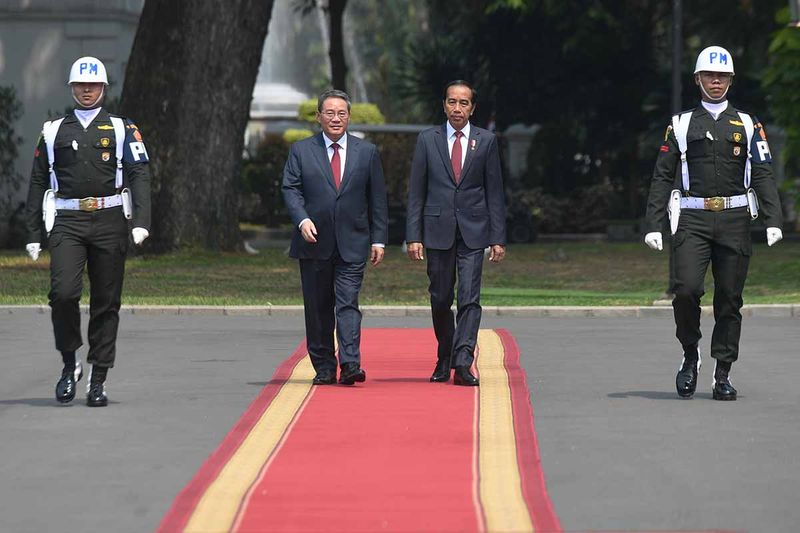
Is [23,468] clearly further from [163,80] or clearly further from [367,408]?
[163,80]

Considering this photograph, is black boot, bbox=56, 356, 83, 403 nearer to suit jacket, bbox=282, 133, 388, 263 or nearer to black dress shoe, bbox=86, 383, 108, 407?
black dress shoe, bbox=86, 383, 108, 407

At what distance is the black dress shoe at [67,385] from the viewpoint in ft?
39.0

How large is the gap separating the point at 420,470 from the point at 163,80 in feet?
73.4

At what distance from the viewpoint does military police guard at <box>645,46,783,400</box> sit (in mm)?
11859

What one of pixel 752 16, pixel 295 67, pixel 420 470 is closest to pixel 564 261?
pixel 752 16

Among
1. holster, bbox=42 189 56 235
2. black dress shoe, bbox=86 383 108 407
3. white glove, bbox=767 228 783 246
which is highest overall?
holster, bbox=42 189 56 235

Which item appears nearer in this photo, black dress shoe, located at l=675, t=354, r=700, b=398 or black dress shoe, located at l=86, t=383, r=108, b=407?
black dress shoe, located at l=86, t=383, r=108, b=407

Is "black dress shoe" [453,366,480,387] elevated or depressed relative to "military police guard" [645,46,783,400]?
depressed

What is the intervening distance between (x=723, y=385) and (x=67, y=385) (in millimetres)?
4120

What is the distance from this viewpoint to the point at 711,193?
39.1ft

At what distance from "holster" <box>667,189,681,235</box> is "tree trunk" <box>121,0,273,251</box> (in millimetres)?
19628

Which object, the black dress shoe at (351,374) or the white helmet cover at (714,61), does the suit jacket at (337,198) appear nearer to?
the black dress shoe at (351,374)

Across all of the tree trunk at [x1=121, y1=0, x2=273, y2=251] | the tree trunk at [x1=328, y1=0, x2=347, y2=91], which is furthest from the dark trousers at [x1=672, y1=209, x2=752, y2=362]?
the tree trunk at [x1=328, y1=0, x2=347, y2=91]

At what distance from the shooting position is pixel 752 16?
4409 centimetres
